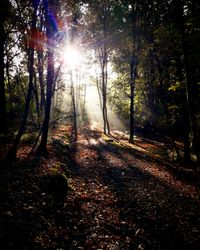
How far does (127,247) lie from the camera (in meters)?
6.43

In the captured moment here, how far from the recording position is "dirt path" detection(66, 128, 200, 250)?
678 centimetres

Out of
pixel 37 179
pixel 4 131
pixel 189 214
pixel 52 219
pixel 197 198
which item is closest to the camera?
pixel 52 219

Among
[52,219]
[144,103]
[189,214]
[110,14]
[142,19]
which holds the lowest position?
[189,214]

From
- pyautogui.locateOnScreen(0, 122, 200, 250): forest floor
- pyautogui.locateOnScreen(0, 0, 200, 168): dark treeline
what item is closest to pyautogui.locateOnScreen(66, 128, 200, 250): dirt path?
pyautogui.locateOnScreen(0, 122, 200, 250): forest floor

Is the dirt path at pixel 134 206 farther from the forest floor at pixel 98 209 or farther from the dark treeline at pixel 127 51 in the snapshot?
the dark treeline at pixel 127 51

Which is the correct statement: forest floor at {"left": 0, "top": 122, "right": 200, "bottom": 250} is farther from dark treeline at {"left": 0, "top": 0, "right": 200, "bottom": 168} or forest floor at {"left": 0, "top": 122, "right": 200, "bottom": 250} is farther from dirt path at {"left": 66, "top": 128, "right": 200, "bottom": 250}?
dark treeline at {"left": 0, "top": 0, "right": 200, "bottom": 168}

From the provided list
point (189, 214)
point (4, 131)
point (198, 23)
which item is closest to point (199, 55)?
point (198, 23)

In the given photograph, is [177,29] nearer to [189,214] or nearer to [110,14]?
[189,214]

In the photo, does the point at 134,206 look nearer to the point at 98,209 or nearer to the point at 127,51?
the point at 98,209

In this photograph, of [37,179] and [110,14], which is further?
[110,14]

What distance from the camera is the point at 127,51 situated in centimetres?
2814

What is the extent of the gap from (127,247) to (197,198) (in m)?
4.93

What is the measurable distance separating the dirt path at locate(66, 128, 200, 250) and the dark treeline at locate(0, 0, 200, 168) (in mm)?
2272

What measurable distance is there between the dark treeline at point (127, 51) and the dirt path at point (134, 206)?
7.45 ft
